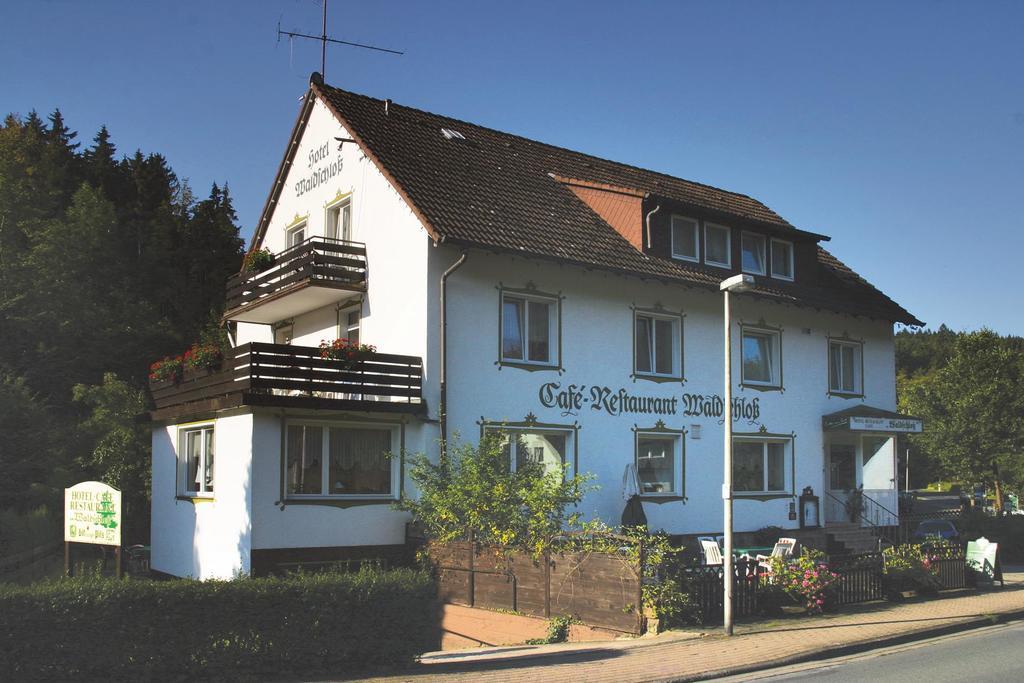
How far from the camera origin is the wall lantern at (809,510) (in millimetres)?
26109

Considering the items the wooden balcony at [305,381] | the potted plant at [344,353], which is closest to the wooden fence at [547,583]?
the wooden balcony at [305,381]

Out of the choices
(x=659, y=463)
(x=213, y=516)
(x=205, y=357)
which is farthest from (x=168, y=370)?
(x=659, y=463)

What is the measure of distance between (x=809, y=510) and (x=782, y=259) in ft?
22.3

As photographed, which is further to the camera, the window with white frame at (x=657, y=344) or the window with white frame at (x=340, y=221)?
the window with white frame at (x=657, y=344)

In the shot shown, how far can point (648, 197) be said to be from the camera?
23.6 metres

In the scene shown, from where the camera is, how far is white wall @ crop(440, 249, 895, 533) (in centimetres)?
2048

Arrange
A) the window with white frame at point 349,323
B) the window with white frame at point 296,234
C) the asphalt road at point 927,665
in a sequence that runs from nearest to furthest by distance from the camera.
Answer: the asphalt road at point 927,665 < the window with white frame at point 349,323 < the window with white frame at point 296,234

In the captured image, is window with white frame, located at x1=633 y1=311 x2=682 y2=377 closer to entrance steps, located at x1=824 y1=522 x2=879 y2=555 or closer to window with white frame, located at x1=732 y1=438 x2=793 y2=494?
window with white frame, located at x1=732 y1=438 x2=793 y2=494

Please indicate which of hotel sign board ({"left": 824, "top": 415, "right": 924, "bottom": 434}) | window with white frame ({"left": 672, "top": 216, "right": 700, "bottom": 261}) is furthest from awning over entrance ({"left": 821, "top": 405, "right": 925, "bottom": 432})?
window with white frame ({"left": 672, "top": 216, "right": 700, "bottom": 261})

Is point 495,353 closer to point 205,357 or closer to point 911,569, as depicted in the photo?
point 205,357

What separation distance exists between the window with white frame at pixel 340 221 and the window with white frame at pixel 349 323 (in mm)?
1684

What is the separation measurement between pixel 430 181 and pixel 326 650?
12274 millimetres

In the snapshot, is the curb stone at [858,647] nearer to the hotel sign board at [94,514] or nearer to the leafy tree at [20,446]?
the hotel sign board at [94,514]

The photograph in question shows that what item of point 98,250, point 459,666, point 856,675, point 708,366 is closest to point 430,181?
point 708,366
